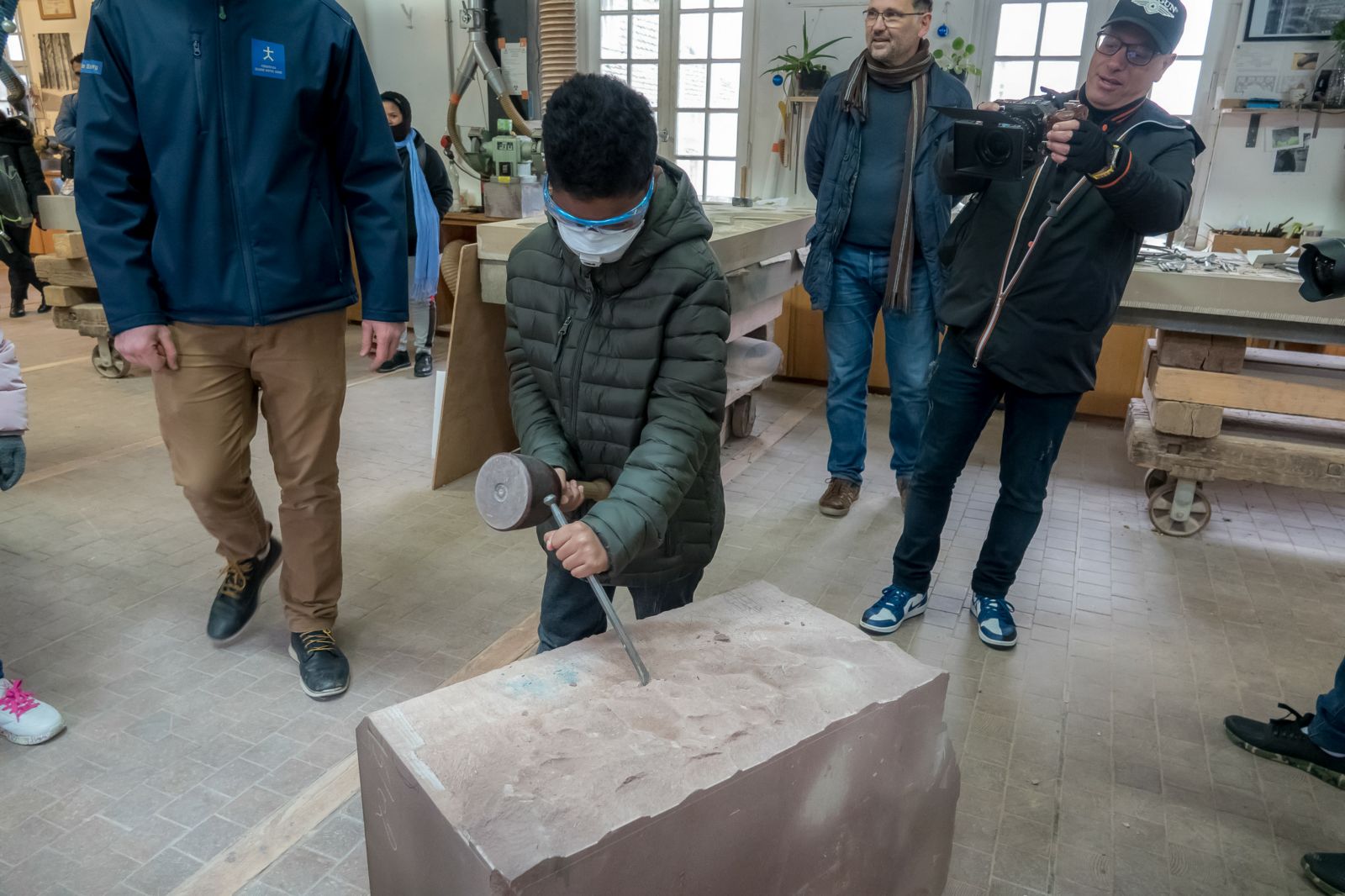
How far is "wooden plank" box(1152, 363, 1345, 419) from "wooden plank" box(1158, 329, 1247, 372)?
5 centimetres

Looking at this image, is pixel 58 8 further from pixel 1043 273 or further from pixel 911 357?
pixel 1043 273

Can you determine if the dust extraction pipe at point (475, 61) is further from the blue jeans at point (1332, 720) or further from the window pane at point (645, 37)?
the blue jeans at point (1332, 720)

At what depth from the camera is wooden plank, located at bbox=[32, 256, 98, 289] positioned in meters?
4.31

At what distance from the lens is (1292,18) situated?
428 centimetres

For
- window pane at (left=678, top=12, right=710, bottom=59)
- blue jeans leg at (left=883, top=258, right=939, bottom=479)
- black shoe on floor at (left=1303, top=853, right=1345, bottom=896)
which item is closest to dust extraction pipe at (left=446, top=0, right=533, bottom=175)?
window pane at (left=678, top=12, right=710, bottom=59)

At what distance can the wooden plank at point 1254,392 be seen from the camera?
2885mm

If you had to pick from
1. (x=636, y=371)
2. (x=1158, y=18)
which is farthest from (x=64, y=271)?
(x=1158, y=18)

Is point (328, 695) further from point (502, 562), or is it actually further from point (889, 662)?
point (889, 662)

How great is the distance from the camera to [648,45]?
5.72 metres

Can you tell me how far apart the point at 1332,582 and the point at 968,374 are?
1607 mm

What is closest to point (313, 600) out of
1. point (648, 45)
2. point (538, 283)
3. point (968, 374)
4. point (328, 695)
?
point (328, 695)

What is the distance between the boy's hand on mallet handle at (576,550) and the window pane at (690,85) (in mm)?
4947

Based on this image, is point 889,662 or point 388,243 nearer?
point 889,662

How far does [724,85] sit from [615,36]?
0.84 metres
